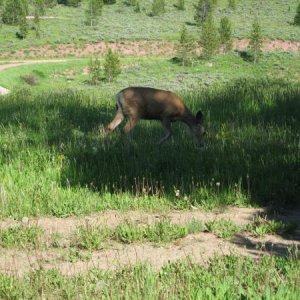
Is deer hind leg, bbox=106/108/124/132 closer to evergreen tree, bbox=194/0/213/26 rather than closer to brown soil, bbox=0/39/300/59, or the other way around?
brown soil, bbox=0/39/300/59

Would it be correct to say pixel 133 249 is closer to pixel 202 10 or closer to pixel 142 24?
pixel 142 24

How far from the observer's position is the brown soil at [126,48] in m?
70.1

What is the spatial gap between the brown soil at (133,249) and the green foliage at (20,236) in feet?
0.34

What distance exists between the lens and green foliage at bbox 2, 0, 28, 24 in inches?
3093

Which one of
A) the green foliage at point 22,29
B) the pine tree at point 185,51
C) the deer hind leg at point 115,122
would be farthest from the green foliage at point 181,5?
the deer hind leg at point 115,122

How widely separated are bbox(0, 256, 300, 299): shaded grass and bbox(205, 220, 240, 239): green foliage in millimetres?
956

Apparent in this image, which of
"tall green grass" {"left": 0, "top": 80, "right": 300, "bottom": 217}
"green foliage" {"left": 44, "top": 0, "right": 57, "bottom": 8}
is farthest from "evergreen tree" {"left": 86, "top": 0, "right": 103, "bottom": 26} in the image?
"tall green grass" {"left": 0, "top": 80, "right": 300, "bottom": 217}

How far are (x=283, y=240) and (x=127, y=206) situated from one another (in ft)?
7.08

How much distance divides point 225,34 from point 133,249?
211 feet

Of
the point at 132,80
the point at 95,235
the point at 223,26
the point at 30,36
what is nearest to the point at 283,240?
the point at 95,235

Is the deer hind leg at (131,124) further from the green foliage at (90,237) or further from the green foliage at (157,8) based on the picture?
the green foliage at (157,8)

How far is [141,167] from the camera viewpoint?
7883mm

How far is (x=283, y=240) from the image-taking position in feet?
18.1

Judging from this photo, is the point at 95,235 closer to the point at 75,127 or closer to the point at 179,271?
the point at 179,271
